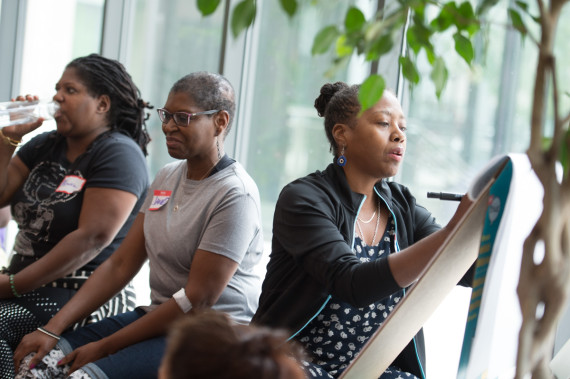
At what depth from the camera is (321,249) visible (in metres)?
1.85

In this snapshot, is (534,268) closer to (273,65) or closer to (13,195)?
(13,195)

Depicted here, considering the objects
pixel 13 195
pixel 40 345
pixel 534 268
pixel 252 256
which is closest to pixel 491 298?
pixel 534 268

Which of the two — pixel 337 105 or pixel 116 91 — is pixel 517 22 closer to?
pixel 337 105

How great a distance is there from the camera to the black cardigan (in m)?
1.80

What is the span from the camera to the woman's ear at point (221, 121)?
7.97ft

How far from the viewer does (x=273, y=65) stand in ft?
11.6

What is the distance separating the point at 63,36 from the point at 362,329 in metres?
3.01

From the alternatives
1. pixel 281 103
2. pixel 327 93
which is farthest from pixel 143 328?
pixel 281 103

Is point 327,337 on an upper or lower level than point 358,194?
lower

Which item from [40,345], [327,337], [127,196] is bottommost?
[40,345]

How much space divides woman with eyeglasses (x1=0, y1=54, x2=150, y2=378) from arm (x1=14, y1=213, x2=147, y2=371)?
26 mm

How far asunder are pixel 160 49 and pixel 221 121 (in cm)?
163

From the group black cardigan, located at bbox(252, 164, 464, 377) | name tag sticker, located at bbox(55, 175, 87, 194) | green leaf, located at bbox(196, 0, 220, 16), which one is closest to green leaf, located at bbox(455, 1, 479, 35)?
green leaf, located at bbox(196, 0, 220, 16)

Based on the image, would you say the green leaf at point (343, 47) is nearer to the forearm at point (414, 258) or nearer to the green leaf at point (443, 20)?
the green leaf at point (443, 20)
